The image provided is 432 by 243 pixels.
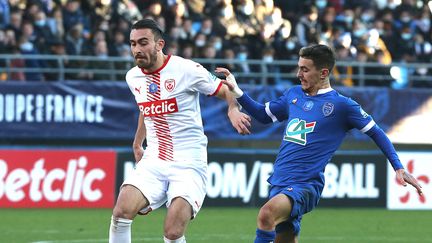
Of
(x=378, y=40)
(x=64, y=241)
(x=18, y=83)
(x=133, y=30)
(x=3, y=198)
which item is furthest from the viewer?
(x=378, y=40)

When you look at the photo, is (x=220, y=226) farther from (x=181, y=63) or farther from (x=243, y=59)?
(x=243, y=59)

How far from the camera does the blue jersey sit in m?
9.44

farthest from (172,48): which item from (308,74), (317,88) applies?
(308,74)

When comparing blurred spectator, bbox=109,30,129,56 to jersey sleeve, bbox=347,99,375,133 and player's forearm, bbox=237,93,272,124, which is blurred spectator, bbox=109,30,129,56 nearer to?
player's forearm, bbox=237,93,272,124

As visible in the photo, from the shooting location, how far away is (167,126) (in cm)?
952

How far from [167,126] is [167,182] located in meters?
0.49

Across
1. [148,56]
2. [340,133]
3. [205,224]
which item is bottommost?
[205,224]

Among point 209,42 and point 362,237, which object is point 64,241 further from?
point 209,42

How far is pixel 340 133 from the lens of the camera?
9609 millimetres

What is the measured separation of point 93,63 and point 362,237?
8.30 m

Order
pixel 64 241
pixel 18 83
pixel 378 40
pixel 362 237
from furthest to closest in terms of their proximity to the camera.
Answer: pixel 378 40 < pixel 18 83 < pixel 362 237 < pixel 64 241

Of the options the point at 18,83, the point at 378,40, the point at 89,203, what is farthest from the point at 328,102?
the point at 378,40

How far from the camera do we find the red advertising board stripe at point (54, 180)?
18.5m

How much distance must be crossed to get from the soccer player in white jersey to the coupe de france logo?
1.81ft
